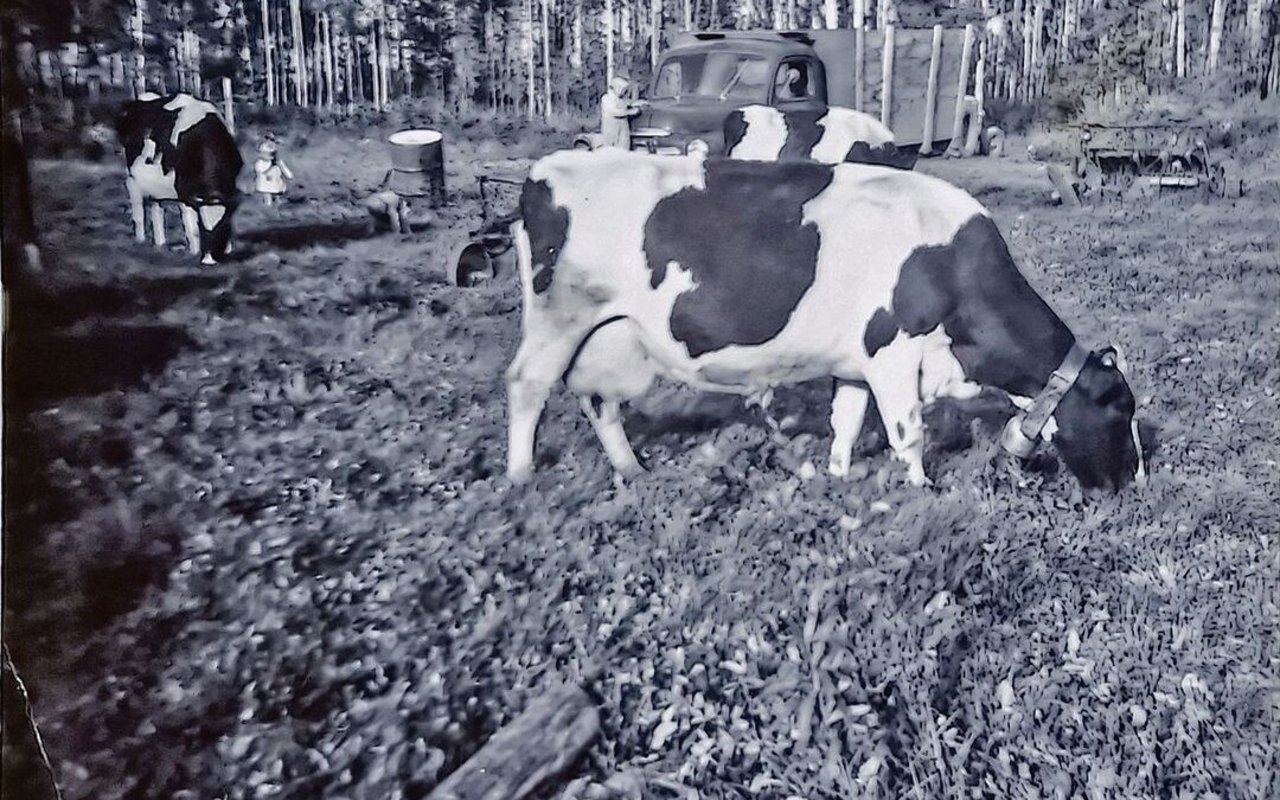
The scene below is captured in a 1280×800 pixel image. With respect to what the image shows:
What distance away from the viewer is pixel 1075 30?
1855 mm

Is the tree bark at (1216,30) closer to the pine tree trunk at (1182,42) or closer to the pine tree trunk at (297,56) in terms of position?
the pine tree trunk at (1182,42)

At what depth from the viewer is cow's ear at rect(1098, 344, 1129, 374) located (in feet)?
6.05

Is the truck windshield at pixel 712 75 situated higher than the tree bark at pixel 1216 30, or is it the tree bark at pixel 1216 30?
the tree bark at pixel 1216 30

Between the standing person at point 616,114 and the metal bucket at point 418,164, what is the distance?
0.95 ft

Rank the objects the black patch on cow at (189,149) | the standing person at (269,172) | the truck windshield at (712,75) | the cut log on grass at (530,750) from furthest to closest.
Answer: the truck windshield at (712,75) < the standing person at (269,172) < the black patch on cow at (189,149) < the cut log on grass at (530,750)

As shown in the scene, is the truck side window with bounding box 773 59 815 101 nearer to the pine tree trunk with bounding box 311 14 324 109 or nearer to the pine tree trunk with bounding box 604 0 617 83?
the pine tree trunk with bounding box 604 0 617 83

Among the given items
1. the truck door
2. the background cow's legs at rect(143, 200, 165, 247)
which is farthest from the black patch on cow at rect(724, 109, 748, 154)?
the background cow's legs at rect(143, 200, 165, 247)

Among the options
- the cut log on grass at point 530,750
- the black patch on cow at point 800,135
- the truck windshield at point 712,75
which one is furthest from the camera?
the black patch on cow at point 800,135

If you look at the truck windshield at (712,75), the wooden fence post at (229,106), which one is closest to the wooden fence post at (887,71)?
the truck windshield at (712,75)

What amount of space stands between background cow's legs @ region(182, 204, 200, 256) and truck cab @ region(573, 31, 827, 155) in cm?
66

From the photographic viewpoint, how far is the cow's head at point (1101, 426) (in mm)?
1841

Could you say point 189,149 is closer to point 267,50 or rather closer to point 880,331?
point 267,50

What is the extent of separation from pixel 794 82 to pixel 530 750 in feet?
3.86

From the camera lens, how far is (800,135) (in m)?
1.96
